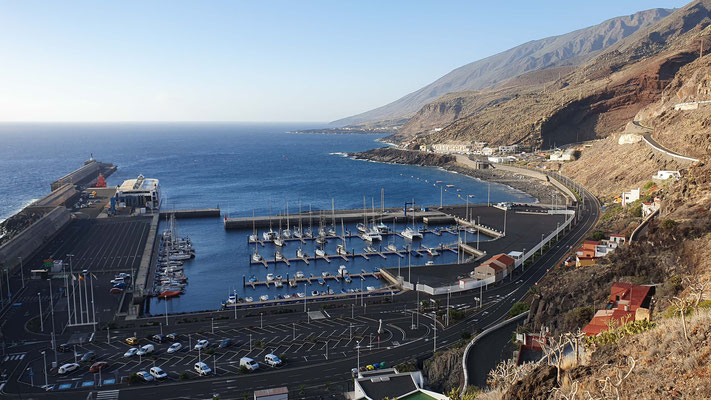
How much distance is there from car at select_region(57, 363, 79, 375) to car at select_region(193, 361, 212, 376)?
5784mm

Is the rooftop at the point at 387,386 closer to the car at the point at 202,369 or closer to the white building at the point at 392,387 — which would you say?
the white building at the point at 392,387

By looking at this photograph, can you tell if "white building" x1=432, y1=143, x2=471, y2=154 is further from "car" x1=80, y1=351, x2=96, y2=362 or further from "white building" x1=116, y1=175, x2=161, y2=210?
"car" x1=80, y1=351, x2=96, y2=362

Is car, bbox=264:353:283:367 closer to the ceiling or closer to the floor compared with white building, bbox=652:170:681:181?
closer to the floor

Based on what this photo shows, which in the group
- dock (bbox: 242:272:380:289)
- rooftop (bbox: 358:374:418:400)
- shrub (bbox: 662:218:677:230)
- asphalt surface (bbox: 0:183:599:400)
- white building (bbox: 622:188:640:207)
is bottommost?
dock (bbox: 242:272:380:289)

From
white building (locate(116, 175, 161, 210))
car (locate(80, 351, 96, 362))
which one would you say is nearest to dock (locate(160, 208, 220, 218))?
white building (locate(116, 175, 161, 210))

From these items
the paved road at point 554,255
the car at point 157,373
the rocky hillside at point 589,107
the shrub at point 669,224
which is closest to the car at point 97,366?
the car at point 157,373

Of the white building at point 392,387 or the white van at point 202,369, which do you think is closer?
the white building at point 392,387

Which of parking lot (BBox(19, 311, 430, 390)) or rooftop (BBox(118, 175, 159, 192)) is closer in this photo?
parking lot (BBox(19, 311, 430, 390))

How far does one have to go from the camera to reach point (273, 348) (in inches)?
1136

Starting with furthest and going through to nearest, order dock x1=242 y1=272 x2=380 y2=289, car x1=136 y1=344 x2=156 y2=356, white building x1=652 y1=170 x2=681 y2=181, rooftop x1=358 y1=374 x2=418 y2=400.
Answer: white building x1=652 y1=170 x2=681 y2=181, dock x1=242 y1=272 x2=380 y2=289, car x1=136 y1=344 x2=156 y2=356, rooftop x1=358 y1=374 x2=418 y2=400

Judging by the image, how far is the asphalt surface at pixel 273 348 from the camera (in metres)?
24.7

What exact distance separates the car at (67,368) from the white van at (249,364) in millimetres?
7817

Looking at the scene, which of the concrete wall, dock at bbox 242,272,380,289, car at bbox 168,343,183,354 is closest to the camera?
car at bbox 168,343,183,354

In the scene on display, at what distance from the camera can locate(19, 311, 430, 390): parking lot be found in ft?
85.6
